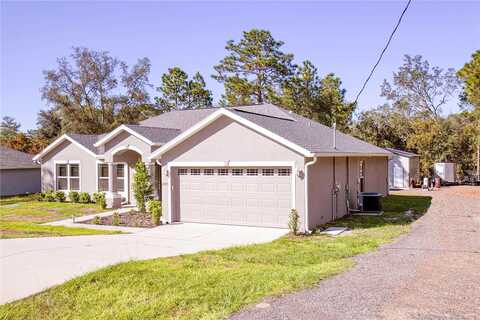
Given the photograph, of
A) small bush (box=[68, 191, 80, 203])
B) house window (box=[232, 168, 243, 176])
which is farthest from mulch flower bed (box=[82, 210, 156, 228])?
small bush (box=[68, 191, 80, 203])

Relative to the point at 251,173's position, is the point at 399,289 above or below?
below

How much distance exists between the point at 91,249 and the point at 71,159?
1510 cm

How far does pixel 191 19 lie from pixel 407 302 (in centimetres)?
1173

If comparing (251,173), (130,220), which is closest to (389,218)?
(251,173)

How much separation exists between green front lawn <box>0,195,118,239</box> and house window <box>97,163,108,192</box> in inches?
52.9

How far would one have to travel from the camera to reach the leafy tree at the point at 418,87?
5162cm

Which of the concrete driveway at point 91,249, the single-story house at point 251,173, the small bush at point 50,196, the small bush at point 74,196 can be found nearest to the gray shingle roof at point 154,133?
the single-story house at point 251,173

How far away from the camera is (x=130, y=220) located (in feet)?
55.7

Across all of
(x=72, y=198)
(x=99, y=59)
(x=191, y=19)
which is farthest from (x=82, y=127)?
(x=191, y=19)

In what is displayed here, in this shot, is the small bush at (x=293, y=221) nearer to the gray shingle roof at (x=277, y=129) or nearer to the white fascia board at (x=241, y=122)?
the white fascia board at (x=241, y=122)

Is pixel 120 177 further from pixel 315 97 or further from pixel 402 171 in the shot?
pixel 315 97

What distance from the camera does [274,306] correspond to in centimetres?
655

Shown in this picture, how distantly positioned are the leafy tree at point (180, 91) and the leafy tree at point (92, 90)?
2240 mm

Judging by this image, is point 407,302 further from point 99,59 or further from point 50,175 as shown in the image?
point 99,59
